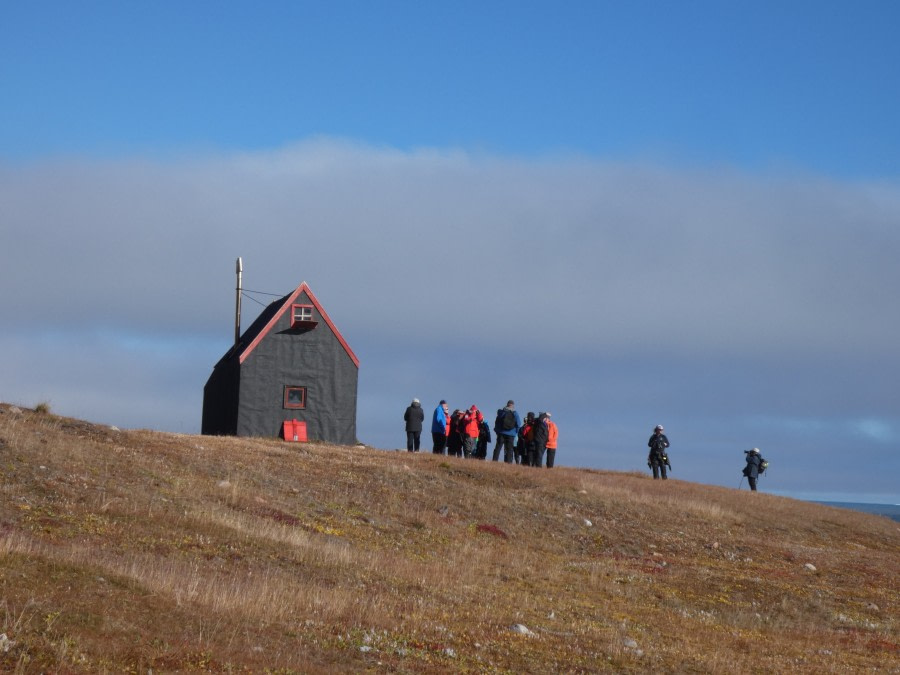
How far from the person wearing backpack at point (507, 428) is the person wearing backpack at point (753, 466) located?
49.3ft

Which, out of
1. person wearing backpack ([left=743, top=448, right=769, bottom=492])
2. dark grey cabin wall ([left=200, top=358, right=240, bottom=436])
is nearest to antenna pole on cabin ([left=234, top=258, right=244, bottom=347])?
dark grey cabin wall ([left=200, top=358, right=240, bottom=436])

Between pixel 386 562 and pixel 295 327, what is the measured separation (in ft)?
104

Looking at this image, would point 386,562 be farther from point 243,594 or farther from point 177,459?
point 177,459

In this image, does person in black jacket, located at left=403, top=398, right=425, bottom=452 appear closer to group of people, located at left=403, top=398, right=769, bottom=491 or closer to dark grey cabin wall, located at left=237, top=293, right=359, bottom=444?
group of people, located at left=403, top=398, right=769, bottom=491

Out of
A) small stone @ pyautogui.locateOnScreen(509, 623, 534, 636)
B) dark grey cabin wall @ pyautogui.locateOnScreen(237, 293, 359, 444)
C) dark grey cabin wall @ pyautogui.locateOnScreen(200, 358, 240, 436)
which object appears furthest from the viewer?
dark grey cabin wall @ pyautogui.locateOnScreen(200, 358, 240, 436)

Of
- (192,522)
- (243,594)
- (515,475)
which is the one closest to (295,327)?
(515,475)

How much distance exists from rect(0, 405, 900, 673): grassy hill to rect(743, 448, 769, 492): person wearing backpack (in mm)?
Result: 9962

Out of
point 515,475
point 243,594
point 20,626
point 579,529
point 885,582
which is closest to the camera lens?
point 20,626

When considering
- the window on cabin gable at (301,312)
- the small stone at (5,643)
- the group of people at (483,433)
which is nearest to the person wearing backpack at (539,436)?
the group of people at (483,433)

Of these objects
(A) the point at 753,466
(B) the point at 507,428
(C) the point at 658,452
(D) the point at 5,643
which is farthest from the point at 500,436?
(D) the point at 5,643

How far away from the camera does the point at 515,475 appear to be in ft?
122

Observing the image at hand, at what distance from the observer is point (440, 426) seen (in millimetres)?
44094

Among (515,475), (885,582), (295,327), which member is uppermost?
(295,327)

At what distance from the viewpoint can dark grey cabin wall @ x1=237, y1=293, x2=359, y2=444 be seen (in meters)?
49.4
